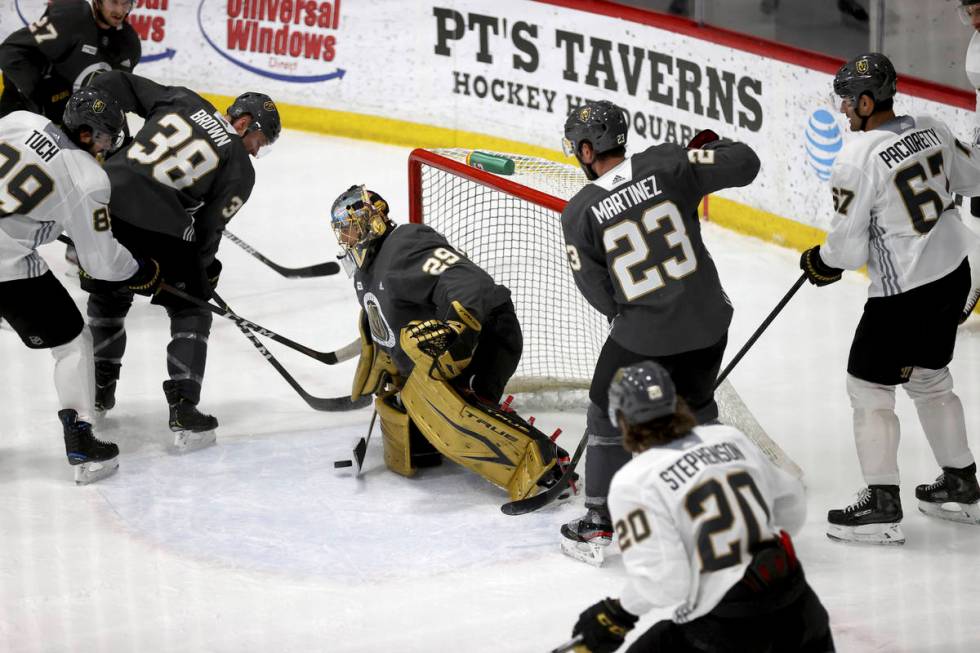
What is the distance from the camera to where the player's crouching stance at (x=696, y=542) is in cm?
223

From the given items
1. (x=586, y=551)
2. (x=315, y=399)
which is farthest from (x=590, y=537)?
(x=315, y=399)

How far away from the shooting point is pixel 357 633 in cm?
323

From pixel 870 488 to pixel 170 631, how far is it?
1.83 metres

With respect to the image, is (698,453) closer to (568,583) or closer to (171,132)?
(568,583)

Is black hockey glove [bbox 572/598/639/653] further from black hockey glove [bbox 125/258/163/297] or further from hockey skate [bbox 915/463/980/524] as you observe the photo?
black hockey glove [bbox 125/258/163/297]

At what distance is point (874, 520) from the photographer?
357 centimetres

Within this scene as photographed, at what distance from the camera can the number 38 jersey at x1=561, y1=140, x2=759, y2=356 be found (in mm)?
3256

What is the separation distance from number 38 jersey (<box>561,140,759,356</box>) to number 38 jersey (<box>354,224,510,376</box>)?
52 cm

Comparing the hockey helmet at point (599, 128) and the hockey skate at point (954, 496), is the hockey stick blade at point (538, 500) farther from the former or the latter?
the hockey skate at point (954, 496)

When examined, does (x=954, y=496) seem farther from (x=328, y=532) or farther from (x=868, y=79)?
(x=328, y=532)

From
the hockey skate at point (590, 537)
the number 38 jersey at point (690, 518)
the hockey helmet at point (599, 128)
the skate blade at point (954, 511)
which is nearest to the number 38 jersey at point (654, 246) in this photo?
the hockey helmet at point (599, 128)

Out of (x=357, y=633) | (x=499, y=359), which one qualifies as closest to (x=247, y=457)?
(x=499, y=359)

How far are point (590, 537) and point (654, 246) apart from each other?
0.79 metres

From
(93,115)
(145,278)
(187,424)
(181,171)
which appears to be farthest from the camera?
(187,424)
